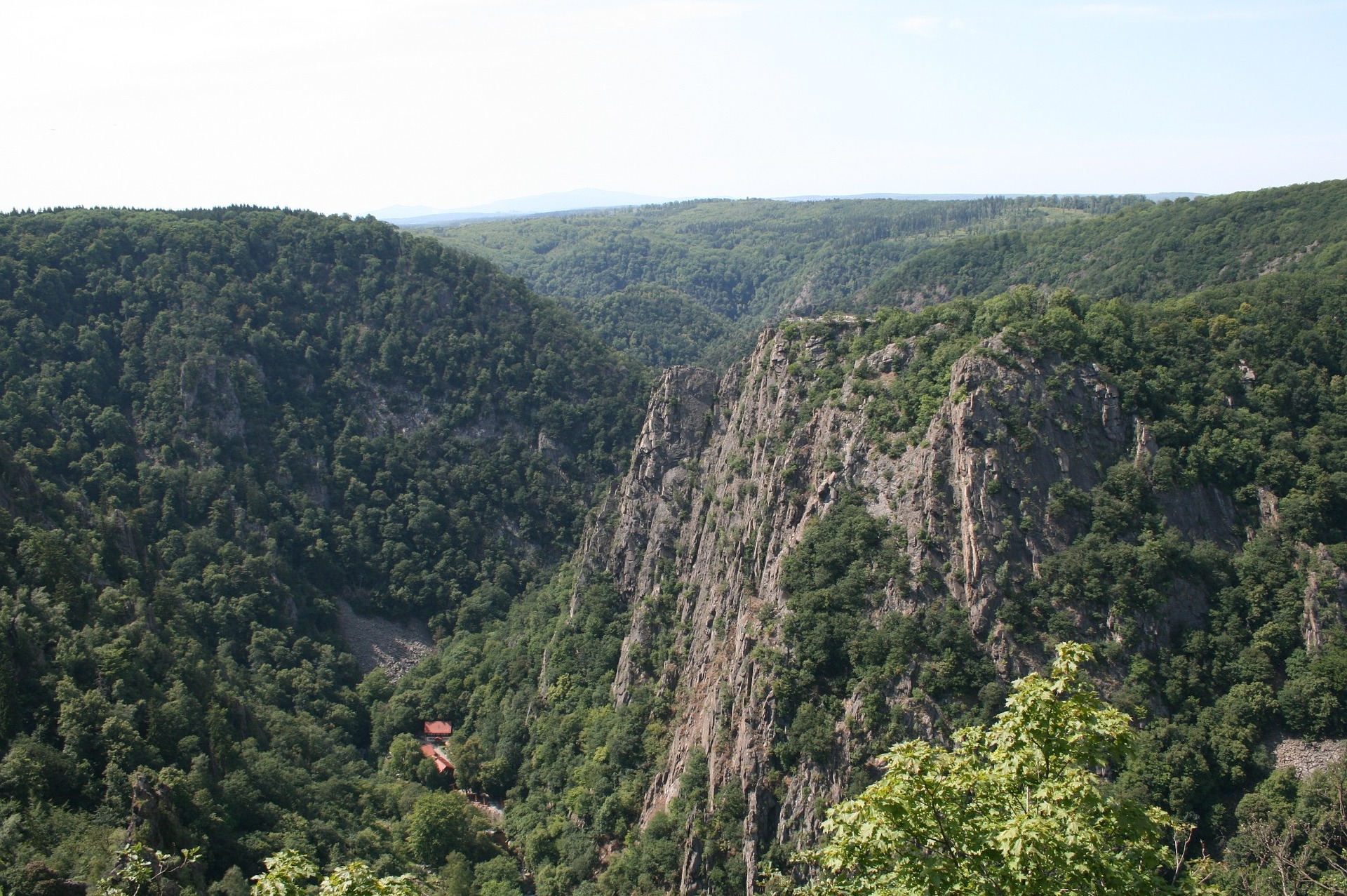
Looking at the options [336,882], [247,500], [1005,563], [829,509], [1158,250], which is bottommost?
[247,500]

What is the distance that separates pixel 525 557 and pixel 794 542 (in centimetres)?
6169

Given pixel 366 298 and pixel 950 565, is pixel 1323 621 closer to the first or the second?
pixel 950 565

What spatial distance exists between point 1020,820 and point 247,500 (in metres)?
105

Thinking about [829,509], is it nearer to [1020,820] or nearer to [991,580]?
[991,580]

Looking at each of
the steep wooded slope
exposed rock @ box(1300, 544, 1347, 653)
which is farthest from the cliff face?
exposed rock @ box(1300, 544, 1347, 653)

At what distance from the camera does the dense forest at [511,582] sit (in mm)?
48781

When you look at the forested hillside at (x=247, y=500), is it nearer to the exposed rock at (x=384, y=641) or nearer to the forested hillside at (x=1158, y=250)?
the exposed rock at (x=384, y=641)

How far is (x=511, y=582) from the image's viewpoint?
112 meters

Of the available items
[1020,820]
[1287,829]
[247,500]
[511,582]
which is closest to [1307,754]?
[1287,829]

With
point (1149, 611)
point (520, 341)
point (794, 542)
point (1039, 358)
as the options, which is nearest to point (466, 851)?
point (794, 542)

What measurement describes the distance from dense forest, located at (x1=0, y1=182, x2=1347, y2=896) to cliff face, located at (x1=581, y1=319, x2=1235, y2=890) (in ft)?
2.60

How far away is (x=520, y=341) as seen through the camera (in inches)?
5305

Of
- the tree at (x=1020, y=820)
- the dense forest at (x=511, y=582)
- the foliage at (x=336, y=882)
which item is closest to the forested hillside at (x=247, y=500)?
the dense forest at (x=511, y=582)

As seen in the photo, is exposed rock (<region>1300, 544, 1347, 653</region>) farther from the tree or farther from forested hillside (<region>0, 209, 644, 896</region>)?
forested hillside (<region>0, 209, 644, 896</region>)
